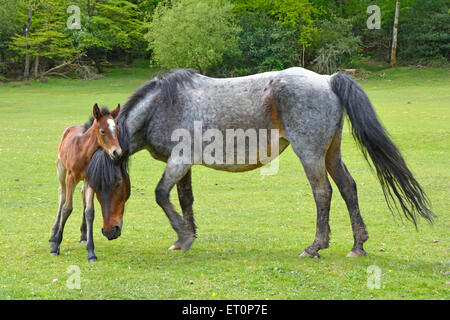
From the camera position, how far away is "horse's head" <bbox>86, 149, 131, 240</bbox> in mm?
6305

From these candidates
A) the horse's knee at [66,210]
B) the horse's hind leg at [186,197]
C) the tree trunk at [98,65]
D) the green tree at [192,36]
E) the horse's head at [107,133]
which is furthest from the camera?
the tree trunk at [98,65]

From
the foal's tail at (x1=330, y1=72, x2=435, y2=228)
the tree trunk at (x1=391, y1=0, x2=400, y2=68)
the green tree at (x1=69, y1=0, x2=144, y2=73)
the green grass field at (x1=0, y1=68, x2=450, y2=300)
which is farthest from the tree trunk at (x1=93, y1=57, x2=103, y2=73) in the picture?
the foal's tail at (x1=330, y1=72, x2=435, y2=228)

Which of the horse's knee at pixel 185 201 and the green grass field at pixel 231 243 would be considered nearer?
the green grass field at pixel 231 243

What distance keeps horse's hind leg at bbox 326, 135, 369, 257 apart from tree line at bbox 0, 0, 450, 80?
33.1 metres

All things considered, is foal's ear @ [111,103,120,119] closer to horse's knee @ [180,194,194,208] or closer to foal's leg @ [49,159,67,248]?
foal's leg @ [49,159,67,248]

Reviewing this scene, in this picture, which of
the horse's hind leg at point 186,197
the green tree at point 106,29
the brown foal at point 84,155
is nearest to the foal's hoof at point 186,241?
the horse's hind leg at point 186,197

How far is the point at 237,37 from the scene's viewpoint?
140 ft

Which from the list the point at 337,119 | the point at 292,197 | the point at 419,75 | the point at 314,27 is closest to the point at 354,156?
the point at 292,197

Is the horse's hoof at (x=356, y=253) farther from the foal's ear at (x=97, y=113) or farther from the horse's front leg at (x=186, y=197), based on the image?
the foal's ear at (x=97, y=113)

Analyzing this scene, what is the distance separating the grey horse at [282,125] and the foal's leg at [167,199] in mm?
12

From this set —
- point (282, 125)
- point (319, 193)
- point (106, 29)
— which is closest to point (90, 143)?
point (282, 125)

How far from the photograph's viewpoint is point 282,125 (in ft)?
21.4

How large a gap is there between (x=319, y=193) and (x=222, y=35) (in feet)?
122

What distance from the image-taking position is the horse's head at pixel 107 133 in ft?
19.9
